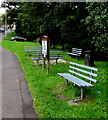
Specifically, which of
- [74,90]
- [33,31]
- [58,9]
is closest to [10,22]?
[33,31]

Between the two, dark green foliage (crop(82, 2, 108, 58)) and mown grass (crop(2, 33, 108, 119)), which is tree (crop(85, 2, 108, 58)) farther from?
mown grass (crop(2, 33, 108, 119))

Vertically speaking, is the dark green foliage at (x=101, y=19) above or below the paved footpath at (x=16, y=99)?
above

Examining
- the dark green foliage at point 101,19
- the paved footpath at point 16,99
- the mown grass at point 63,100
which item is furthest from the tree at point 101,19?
the paved footpath at point 16,99

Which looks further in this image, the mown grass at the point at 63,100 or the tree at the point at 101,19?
the tree at the point at 101,19

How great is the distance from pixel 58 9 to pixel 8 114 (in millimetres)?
14211

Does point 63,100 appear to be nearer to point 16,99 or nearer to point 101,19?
point 16,99

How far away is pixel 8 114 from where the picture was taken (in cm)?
459

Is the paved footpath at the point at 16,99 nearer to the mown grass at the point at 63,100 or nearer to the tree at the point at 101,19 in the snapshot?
the mown grass at the point at 63,100

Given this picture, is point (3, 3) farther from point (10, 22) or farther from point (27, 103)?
point (27, 103)

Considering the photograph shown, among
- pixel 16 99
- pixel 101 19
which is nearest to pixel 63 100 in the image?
pixel 16 99

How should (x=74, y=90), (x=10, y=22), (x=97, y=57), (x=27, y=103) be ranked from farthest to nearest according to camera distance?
(x=10, y=22) < (x=97, y=57) < (x=74, y=90) < (x=27, y=103)

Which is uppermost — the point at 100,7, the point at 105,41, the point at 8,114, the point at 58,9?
the point at 58,9

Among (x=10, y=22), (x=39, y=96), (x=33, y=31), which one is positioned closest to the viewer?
(x=39, y=96)

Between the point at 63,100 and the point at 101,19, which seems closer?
the point at 63,100
